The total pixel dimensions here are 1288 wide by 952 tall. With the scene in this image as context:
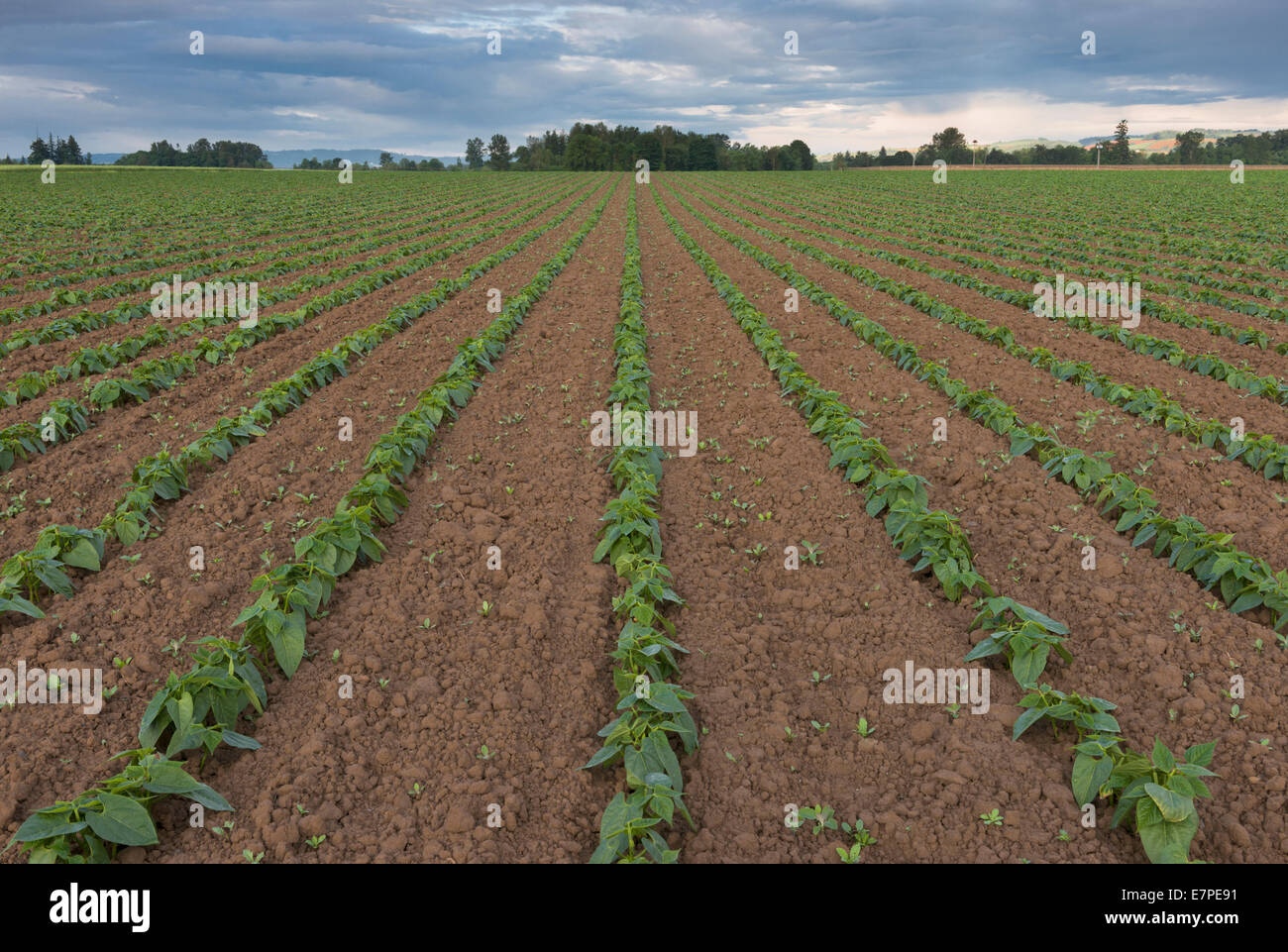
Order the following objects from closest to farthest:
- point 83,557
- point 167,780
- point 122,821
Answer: point 122,821 < point 167,780 < point 83,557

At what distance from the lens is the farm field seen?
362cm

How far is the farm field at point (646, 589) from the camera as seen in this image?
11.9ft

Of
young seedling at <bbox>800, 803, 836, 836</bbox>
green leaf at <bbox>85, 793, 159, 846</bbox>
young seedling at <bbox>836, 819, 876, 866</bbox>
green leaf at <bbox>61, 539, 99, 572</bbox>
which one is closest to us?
green leaf at <bbox>85, 793, 159, 846</bbox>

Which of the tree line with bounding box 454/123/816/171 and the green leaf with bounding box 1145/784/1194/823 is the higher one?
the tree line with bounding box 454/123/816/171

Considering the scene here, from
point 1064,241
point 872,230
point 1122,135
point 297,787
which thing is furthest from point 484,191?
point 1122,135

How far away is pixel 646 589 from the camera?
201 inches

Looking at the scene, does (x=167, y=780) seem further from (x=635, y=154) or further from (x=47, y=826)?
(x=635, y=154)

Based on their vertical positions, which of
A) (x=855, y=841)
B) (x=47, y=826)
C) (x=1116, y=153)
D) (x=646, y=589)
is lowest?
(x=855, y=841)

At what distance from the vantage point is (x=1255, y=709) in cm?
421

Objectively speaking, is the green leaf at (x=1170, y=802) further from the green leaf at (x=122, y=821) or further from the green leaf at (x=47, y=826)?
the green leaf at (x=47, y=826)

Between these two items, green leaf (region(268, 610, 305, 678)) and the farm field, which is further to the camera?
green leaf (region(268, 610, 305, 678))

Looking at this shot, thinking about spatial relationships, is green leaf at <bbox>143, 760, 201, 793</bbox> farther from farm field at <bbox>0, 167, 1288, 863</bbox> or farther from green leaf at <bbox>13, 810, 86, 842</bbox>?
green leaf at <bbox>13, 810, 86, 842</bbox>

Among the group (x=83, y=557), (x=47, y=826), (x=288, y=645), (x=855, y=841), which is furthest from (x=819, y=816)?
(x=83, y=557)

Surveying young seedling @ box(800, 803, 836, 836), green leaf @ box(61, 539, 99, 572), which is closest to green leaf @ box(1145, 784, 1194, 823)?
young seedling @ box(800, 803, 836, 836)
